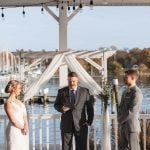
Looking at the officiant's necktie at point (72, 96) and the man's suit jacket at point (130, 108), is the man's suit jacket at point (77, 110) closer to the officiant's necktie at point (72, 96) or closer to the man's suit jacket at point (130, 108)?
the officiant's necktie at point (72, 96)

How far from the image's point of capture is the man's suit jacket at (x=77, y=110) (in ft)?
19.0

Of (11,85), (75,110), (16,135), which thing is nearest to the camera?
(11,85)

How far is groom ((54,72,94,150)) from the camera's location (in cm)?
579

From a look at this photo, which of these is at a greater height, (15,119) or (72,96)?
(72,96)

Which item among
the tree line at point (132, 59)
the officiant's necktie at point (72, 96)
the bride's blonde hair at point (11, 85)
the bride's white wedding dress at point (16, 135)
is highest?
the tree line at point (132, 59)

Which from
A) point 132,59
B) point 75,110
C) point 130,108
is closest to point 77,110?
point 75,110

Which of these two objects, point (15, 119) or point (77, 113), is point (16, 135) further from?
point (77, 113)

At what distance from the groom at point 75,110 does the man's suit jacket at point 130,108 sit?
0.36 metres

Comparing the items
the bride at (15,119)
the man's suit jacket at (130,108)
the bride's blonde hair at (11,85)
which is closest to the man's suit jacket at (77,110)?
the man's suit jacket at (130,108)

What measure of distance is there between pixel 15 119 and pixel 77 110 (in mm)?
731

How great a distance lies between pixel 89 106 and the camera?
579 centimetres

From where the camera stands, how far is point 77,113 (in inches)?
228

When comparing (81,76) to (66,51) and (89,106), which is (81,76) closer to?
(66,51)

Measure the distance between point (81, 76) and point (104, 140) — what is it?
4.86m
